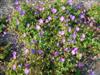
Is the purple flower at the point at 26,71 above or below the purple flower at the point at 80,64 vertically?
above

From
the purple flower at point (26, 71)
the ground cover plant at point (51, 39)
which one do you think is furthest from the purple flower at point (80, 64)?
the purple flower at point (26, 71)

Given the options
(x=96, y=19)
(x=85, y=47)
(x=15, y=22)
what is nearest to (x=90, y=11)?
(x=96, y=19)

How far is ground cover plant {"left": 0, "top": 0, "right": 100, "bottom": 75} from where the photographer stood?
4.11 m

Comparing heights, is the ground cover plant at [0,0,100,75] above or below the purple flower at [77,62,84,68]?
above

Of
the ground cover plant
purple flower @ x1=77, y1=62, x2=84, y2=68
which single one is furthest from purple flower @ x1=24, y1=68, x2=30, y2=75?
purple flower @ x1=77, y1=62, x2=84, y2=68

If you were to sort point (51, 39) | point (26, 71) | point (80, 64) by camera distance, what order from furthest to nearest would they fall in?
1. point (51, 39)
2. point (80, 64)
3. point (26, 71)

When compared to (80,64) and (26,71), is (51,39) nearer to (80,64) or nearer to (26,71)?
(80,64)

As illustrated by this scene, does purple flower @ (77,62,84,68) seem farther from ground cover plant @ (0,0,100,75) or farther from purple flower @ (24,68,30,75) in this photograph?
purple flower @ (24,68,30,75)

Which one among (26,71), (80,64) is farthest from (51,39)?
(26,71)

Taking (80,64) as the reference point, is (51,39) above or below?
above

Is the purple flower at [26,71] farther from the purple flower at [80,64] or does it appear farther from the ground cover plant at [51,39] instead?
the purple flower at [80,64]

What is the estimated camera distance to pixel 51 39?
4594 millimetres

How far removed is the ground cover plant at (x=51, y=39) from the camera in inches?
162

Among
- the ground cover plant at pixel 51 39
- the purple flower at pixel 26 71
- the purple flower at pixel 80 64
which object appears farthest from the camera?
the purple flower at pixel 80 64
